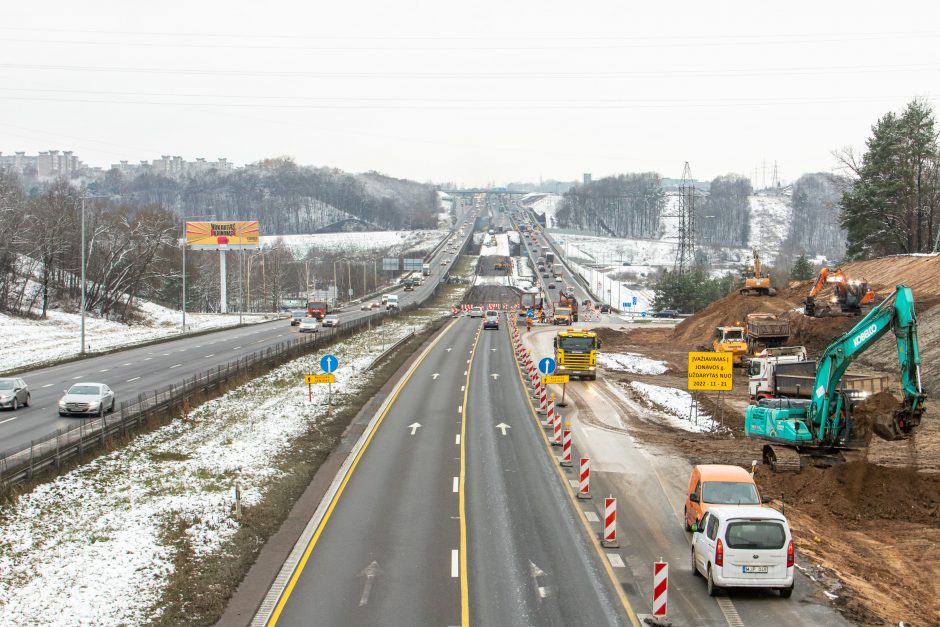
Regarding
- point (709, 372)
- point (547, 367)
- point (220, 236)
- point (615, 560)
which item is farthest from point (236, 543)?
point (220, 236)

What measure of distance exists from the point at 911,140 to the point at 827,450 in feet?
234

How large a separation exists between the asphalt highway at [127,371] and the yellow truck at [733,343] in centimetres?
3449

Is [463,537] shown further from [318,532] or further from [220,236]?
[220,236]

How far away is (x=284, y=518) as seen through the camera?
24.5 meters

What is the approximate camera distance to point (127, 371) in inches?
2226

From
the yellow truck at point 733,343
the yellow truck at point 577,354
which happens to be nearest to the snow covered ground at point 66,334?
the yellow truck at point 577,354

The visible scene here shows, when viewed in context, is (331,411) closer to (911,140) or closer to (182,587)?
(182,587)

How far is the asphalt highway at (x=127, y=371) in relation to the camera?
36750 mm

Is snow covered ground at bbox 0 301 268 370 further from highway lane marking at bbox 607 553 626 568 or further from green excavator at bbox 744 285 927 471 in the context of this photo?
highway lane marking at bbox 607 553 626 568

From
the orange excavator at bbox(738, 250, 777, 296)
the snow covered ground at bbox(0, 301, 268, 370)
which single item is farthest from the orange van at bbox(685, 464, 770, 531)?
the orange excavator at bbox(738, 250, 777, 296)

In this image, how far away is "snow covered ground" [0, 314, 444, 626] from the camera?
58.2ft

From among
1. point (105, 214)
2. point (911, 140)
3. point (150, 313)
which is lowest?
point (150, 313)

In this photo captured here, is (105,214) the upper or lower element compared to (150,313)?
upper

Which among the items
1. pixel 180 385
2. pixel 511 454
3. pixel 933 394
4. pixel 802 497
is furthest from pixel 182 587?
pixel 933 394
